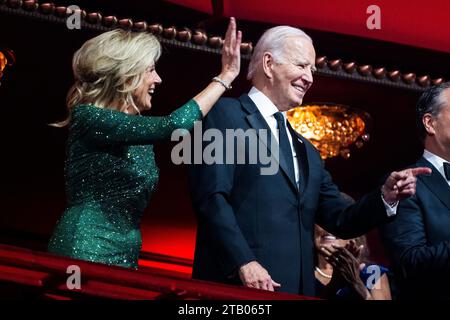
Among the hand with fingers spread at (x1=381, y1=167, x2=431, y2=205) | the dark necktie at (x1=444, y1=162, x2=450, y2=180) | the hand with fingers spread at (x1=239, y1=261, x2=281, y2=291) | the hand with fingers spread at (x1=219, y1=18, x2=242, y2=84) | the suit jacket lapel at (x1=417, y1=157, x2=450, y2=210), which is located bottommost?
the hand with fingers spread at (x1=239, y1=261, x2=281, y2=291)

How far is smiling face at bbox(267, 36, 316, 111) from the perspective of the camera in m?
2.66

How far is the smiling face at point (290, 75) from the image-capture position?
266 cm

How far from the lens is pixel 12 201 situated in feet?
14.5

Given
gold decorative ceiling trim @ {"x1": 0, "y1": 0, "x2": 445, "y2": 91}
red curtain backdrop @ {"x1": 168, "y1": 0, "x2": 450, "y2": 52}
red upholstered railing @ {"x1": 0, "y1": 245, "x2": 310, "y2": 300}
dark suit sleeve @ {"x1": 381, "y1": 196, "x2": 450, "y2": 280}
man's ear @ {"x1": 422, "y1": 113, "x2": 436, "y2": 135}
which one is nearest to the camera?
red upholstered railing @ {"x1": 0, "y1": 245, "x2": 310, "y2": 300}

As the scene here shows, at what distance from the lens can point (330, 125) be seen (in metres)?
3.97

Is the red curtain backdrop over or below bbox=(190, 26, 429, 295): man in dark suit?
over

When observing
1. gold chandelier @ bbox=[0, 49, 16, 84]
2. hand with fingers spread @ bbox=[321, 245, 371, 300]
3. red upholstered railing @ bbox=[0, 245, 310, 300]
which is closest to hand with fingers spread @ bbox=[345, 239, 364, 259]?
hand with fingers spread @ bbox=[321, 245, 371, 300]

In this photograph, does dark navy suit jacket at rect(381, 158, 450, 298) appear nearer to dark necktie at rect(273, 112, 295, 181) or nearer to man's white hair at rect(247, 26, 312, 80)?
dark necktie at rect(273, 112, 295, 181)

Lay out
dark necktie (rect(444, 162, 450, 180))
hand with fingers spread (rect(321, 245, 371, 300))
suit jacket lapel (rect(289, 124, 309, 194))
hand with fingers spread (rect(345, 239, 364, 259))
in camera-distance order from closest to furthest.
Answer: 1. suit jacket lapel (rect(289, 124, 309, 194))
2. dark necktie (rect(444, 162, 450, 180))
3. hand with fingers spread (rect(321, 245, 371, 300))
4. hand with fingers spread (rect(345, 239, 364, 259))

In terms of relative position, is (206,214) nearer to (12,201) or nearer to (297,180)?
(297,180)

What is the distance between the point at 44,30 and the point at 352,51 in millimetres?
976

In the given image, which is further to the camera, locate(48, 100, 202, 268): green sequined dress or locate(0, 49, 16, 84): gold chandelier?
locate(0, 49, 16, 84): gold chandelier

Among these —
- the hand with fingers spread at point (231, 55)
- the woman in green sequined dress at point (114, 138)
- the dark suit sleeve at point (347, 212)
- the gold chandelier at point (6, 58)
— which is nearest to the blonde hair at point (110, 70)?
the woman in green sequined dress at point (114, 138)

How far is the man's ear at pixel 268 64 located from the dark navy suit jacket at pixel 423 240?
42 cm
